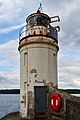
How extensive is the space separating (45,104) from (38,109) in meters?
0.50

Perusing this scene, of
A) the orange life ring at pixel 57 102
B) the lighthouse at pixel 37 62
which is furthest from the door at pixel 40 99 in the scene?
the orange life ring at pixel 57 102

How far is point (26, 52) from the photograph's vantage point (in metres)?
14.1

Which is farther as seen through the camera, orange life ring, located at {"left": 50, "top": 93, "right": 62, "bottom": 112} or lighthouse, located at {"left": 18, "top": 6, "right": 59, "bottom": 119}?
lighthouse, located at {"left": 18, "top": 6, "right": 59, "bottom": 119}

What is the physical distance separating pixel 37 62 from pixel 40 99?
7.04 feet

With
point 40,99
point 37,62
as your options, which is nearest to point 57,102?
point 40,99

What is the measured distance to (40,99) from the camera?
13.1m

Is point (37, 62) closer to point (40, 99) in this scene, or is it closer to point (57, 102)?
point (40, 99)

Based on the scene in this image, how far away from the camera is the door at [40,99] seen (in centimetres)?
1301

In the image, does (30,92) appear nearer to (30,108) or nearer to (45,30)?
(30,108)

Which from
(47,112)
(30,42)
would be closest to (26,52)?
(30,42)

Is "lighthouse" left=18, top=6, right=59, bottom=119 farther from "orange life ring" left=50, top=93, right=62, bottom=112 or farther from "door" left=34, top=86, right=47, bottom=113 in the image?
"orange life ring" left=50, top=93, right=62, bottom=112

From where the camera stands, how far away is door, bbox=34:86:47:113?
42.7ft

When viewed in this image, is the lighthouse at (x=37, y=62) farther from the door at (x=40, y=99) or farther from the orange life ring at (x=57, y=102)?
the orange life ring at (x=57, y=102)

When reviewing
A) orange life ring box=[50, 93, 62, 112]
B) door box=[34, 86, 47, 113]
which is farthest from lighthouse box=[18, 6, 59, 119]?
orange life ring box=[50, 93, 62, 112]
